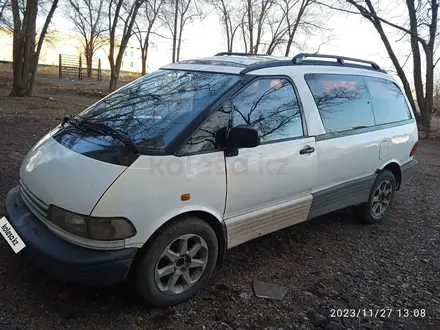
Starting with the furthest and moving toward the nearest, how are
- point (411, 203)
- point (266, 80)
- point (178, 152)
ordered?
1. point (411, 203)
2. point (266, 80)
3. point (178, 152)

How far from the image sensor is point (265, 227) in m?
3.27

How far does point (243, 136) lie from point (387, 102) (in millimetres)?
2609

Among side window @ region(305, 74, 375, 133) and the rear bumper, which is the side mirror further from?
the rear bumper

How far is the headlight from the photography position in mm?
2375

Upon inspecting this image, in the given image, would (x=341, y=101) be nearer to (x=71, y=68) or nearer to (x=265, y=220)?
(x=265, y=220)

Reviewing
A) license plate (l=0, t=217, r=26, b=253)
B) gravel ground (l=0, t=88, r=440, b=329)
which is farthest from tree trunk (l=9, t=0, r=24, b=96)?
license plate (l=0, t=217, r=26, b=253)

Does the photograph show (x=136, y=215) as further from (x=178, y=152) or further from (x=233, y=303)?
(x=233, y=303)

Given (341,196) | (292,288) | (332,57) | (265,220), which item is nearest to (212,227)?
(265,220)

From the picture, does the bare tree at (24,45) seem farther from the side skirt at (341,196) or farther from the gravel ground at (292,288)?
the side skirt at (341,196)

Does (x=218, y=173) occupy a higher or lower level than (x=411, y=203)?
higher

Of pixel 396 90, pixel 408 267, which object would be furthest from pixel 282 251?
pixel 396 90

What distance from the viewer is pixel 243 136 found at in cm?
272

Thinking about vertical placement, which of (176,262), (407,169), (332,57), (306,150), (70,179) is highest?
(332,57)

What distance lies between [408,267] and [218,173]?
2169 mm
